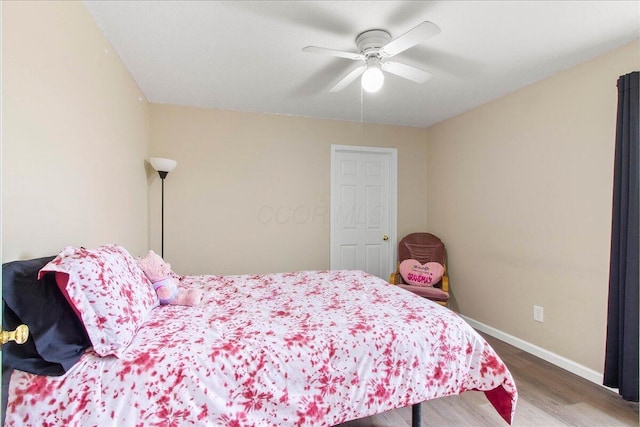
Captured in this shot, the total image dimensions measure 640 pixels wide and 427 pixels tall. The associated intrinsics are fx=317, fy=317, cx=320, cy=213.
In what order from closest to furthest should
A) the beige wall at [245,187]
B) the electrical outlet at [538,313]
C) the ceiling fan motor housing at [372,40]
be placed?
the ceiling fan motor housing at [372,40], the electrical outlet at [538,313], the beige wall at [245,187]

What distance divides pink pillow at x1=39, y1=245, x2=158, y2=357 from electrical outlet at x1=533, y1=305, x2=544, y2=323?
303 cm

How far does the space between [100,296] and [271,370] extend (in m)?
0.74

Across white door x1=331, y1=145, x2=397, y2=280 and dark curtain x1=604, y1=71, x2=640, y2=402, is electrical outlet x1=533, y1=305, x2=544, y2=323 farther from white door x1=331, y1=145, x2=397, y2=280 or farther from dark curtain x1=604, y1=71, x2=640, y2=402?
white door x1=331, y1=145, x2=397, y2=280

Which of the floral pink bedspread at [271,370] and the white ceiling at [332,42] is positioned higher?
the white ceiling at [332,42]

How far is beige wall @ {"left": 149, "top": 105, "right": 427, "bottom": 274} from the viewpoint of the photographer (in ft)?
11.0

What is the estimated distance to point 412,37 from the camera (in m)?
1.75

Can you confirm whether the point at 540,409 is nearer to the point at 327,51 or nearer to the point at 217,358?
the point at 217,358

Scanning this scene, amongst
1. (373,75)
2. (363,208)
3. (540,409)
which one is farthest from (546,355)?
(373,75)

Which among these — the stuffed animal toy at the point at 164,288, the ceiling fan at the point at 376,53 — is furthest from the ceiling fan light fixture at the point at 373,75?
the stuffed animal toy at the point at 164,288

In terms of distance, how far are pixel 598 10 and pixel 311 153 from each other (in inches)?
105

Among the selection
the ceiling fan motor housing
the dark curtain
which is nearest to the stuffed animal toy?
the ceiling fan motor housing

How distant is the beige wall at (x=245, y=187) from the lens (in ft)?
11.0

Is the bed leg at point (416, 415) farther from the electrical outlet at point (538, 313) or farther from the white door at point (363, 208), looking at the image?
the white door at point (363, 208)

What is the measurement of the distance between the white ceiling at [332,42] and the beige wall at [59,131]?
0.33 meters
